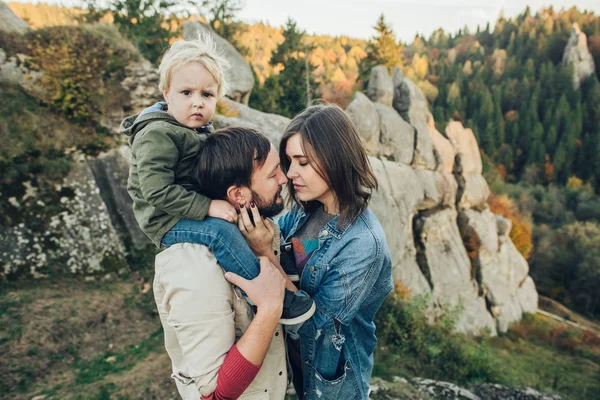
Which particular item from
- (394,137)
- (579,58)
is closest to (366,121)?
(394,137)

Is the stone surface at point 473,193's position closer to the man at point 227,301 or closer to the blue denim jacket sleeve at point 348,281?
the blue denim jacket sleeve at point 348,281

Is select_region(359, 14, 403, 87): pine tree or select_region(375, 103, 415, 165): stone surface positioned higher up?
select_region(359, 14, 403, 87): pine tree

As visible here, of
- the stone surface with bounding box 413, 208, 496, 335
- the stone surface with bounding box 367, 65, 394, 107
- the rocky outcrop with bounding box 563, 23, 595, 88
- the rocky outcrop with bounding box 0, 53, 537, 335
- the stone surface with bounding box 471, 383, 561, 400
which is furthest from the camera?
the rocky outcrop with bounding box 563, 23, 595, 88

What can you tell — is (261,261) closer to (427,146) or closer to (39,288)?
(39,288)

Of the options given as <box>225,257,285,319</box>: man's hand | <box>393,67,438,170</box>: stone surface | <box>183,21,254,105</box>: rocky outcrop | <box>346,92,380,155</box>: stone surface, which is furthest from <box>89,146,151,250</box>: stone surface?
<box>393,67,438,170</box>: stone surface

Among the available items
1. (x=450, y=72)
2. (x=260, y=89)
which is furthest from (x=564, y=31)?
(x=260, y=89)

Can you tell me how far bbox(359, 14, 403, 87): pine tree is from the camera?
26953 mm

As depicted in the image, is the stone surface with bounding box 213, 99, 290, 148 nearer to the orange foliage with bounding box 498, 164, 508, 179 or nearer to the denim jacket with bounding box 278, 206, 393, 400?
the denim jacket with bounding box 278, 206, 393, 400

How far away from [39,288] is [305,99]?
16210 mm

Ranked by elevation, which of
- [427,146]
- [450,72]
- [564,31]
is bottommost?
[427,146]

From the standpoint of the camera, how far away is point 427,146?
811 inches

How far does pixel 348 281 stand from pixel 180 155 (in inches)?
53.7

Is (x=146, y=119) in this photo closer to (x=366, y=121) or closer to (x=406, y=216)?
(x=406, y=216)

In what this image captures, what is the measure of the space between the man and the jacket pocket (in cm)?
35
